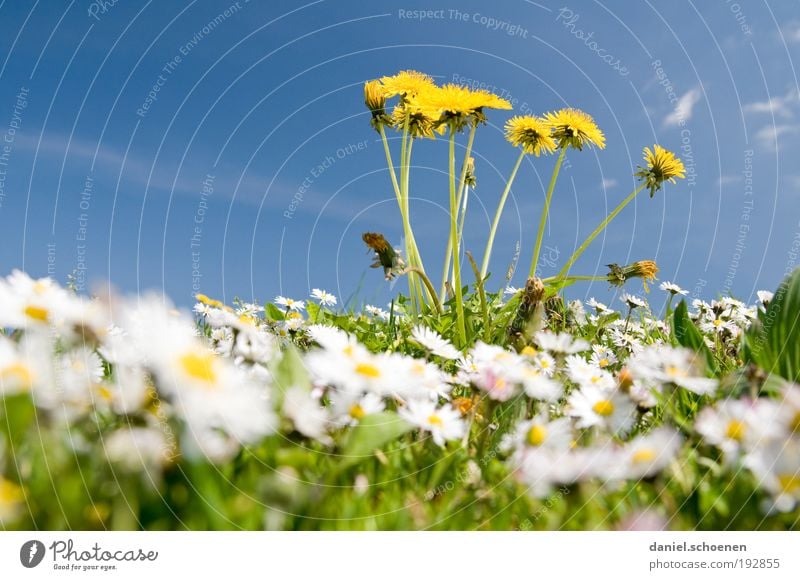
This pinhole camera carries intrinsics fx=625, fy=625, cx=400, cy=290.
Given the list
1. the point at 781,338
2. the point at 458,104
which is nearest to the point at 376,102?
the point at 458,104

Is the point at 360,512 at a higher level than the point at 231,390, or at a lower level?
lower

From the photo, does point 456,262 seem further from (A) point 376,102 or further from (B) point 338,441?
(B) point 338,441

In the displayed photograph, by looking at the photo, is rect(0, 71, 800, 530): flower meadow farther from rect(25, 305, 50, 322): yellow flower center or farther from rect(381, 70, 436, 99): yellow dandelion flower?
rect(381, 70, 436, 99): yellow dandelion flower

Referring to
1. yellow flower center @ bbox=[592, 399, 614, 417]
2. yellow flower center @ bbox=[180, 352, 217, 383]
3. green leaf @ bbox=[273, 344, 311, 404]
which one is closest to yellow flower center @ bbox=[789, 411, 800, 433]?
yellow flower center @ bbox=[592, 399, 614, 417]

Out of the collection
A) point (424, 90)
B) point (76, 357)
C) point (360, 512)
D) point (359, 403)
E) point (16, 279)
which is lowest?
point (360, 512)
